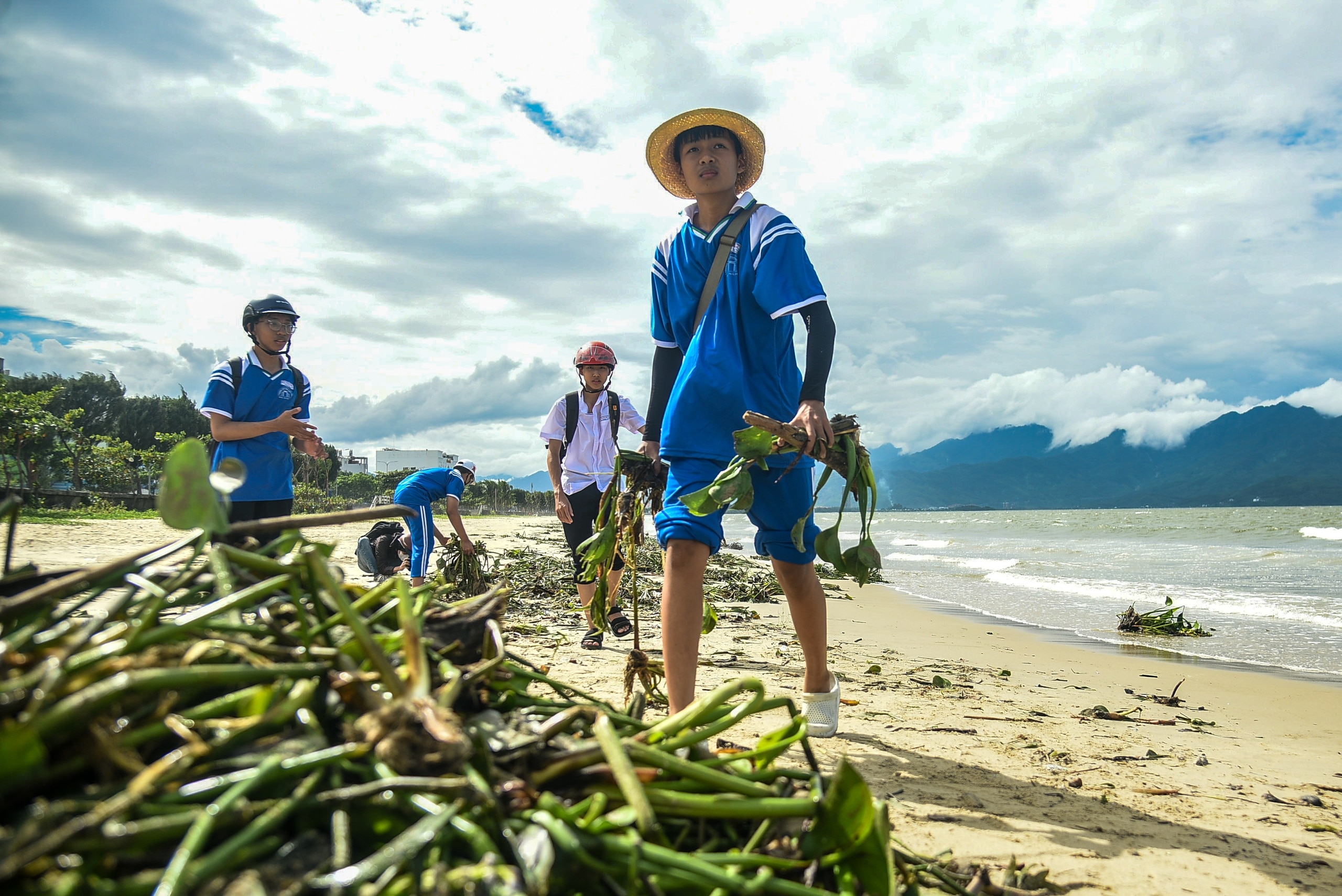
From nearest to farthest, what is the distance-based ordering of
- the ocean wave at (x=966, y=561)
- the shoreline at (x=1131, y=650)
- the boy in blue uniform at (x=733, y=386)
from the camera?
the boy in blue uniform at (x=733, y=386) → the shoreline at (x=1131, y=650) → the ocean wave at (x=966, y=561)

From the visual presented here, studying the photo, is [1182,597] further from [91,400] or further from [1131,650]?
[91,400]

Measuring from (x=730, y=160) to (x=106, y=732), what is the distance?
3.05 metres

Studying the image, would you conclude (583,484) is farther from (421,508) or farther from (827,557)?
(827,557)

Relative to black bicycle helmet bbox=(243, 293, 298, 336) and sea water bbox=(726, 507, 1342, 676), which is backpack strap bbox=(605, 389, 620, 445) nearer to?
black bicycle helmet bbox=(243, 293, 298, 336)

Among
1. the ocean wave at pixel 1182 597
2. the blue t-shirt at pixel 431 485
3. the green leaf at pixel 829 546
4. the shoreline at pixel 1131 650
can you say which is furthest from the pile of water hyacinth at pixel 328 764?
the ocean wave at pixel 1182 597

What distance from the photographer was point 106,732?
77cm

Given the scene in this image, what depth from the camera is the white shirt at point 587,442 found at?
5.81 metres

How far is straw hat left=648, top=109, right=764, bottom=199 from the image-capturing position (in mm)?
3406

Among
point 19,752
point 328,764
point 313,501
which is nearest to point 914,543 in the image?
point 328,764

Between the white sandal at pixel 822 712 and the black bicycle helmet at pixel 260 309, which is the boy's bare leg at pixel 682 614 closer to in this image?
the white sandal at pixel 822 712

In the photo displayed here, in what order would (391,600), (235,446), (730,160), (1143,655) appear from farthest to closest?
(1143,655) → (235,446) → (730,160) → (391,600)

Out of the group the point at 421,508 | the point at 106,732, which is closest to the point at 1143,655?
the point at 421,508

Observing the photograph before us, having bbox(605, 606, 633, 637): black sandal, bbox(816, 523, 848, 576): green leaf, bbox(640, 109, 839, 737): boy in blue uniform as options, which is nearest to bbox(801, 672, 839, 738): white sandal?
bbox(640, 109, 839, 737): boy in blue uniform

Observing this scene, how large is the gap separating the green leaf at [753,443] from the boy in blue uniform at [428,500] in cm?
401
